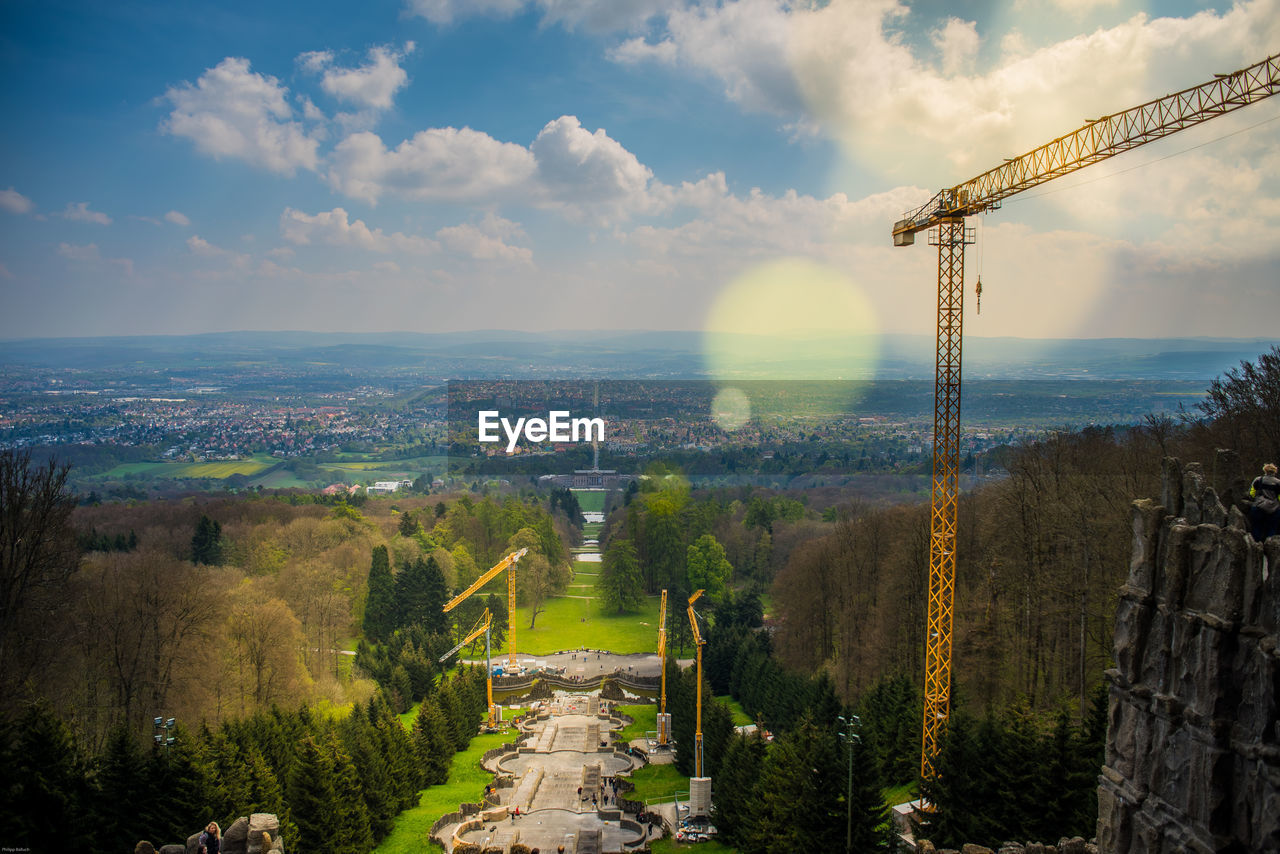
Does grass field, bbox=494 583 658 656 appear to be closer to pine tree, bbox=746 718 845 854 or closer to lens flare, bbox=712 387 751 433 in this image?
pine tree, bbox=746 718 845 854

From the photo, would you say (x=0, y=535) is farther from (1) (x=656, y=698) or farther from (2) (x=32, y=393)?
(2) (x=32, y=393)

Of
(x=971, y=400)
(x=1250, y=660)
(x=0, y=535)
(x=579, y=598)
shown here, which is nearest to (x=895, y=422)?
(x=971, y=400)

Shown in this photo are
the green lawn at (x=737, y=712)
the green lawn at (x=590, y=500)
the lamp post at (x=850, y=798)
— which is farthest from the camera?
the green lawn at (x=590, y=500)

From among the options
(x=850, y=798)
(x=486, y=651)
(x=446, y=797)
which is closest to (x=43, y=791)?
(x=446, y=797)

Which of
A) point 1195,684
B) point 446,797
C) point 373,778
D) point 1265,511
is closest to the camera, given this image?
point 1195,684

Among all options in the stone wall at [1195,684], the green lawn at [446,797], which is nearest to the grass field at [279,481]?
the green lawn at [446,797]

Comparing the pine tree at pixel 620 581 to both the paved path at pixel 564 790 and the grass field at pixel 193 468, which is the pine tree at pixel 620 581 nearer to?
the paved path at pixel 564 790

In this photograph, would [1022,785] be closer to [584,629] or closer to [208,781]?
[208,781]
